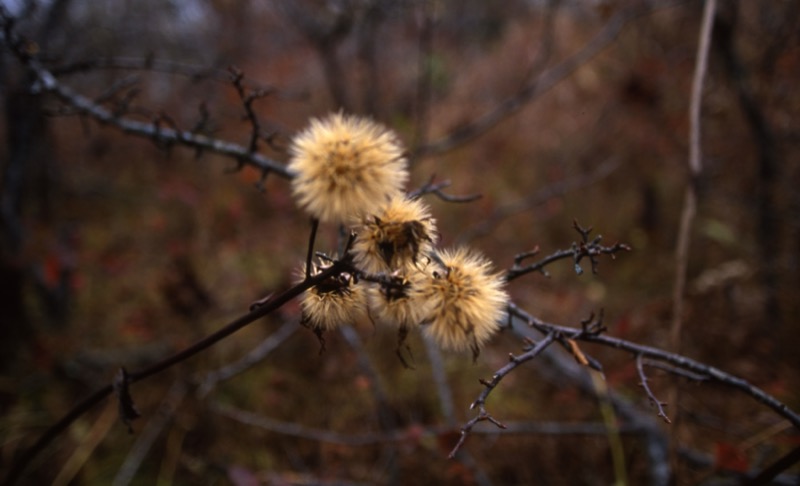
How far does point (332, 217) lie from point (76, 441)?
3.06 metres

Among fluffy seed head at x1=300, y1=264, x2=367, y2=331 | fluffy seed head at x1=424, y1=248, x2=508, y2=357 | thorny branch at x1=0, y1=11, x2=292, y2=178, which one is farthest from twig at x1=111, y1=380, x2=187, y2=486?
fluffy seed head at x1=424, y1=248, x2=508, y2=357

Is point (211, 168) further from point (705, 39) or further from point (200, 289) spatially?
point (705, 39)

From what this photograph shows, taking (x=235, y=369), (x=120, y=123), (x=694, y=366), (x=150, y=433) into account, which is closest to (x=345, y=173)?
(x=694, y=366)

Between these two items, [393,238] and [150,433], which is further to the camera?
[150,433]

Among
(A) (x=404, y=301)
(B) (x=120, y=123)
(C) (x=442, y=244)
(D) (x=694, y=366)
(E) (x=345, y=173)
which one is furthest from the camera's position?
(C) (x=442, y=244)

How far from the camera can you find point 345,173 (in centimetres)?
89

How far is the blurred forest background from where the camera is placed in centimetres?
253

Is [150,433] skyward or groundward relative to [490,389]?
skyward

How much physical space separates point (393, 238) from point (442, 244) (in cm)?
338

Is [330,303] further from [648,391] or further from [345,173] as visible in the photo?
[648,391]

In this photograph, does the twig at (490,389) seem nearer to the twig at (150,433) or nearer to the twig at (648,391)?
the twig at (648,391)

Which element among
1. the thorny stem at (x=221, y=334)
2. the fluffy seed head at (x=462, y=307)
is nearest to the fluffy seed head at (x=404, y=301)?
the fluffy seed head at (x=462, y=307)

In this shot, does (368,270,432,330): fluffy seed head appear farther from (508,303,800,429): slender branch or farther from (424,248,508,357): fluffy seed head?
(508,303,800,429): slender branch

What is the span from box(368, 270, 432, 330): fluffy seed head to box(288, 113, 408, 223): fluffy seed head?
7.0 inches
